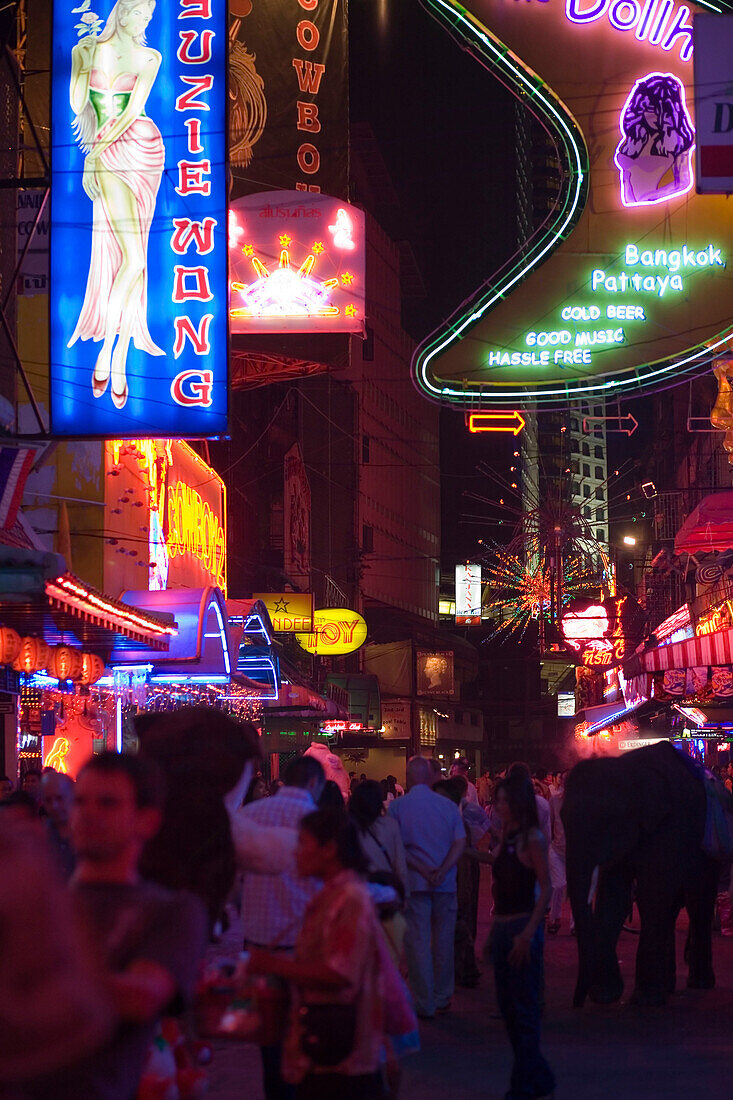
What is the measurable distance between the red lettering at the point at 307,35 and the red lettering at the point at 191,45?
254 inches

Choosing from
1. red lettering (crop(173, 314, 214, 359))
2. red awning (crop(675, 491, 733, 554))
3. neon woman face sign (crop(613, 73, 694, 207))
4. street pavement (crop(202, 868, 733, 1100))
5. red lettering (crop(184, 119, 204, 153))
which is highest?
red lettering (crop(184, 119, 204, 153))

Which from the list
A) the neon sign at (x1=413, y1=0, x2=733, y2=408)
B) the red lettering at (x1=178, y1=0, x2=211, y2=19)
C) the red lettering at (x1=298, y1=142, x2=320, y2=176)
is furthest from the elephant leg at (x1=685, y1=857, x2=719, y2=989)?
the red lettering at (x1=298, y1=142, x2=320, y2=176)

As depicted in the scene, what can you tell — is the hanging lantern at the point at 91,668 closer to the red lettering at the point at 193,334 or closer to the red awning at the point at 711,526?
the red lettering at the point at 193,334

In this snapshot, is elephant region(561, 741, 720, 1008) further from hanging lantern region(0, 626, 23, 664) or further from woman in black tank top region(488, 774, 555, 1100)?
hanging lantern region(0, 626, 23, 664)

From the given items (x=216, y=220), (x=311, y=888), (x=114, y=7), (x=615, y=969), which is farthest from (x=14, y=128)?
(x=311, y=888)

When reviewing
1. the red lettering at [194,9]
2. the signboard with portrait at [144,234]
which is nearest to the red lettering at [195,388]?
the signboard with portrait at [144,234]

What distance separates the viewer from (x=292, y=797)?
22.4 feet

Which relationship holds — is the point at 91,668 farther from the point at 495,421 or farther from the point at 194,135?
the point at 194,135

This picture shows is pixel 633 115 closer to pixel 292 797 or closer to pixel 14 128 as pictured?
pixel 14 128

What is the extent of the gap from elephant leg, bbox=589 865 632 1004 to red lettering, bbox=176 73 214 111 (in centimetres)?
825

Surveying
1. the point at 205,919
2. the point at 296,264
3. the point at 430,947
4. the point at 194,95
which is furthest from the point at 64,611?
the point at 205,919

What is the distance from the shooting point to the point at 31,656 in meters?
14.5

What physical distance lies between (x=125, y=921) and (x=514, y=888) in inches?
202

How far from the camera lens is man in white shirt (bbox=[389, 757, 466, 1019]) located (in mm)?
10914
